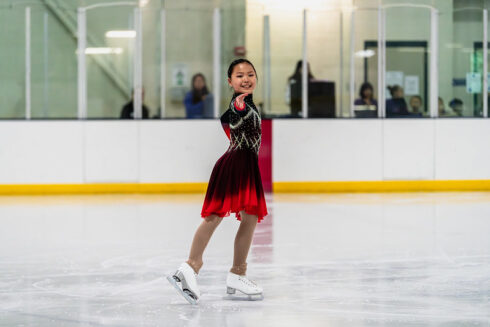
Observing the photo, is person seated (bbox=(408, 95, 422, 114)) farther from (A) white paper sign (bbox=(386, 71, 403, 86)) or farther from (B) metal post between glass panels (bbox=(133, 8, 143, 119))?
(B) metal post between glass panels (bbox=(133, 8, 143, 119))

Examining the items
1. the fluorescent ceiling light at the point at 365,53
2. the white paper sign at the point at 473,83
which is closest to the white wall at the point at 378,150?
the white paper sign at the point at 473,83

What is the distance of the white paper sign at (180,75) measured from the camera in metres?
12.3

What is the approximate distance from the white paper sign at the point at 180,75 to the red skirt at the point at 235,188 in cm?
852

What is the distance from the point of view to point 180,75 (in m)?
12.3

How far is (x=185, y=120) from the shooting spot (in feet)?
39.6

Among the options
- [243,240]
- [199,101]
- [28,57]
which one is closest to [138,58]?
[199,101]

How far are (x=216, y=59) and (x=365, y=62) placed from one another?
2374 millimetres

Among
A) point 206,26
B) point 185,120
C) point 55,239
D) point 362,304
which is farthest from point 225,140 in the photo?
point 362,304

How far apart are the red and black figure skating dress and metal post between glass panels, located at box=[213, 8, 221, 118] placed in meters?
8.27

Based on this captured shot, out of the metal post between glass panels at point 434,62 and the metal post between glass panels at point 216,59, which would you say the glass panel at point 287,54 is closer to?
the metal post between glass panels at point 216,59

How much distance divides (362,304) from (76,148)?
28.7 feet

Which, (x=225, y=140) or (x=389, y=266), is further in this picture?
(x=225, y=140)

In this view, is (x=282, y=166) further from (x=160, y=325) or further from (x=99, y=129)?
(x=160, y=325)

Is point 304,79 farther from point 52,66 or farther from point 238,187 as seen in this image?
point 238,187
